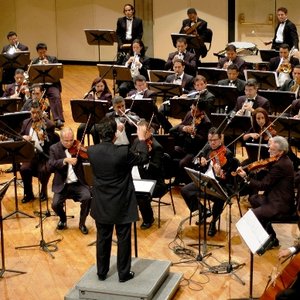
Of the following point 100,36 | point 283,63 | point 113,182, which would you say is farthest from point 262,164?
point 100,36

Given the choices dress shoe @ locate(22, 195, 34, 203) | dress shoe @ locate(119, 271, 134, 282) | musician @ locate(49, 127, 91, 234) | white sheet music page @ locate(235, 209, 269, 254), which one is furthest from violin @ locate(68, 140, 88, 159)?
white sheet music page @ locate(235, 209, 269, 254)

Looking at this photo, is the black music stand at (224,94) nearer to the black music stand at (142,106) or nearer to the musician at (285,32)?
the black music stand at (142,106)

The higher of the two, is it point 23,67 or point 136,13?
point 136,13

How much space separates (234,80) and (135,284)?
4916 mm

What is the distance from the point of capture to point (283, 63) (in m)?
11.2

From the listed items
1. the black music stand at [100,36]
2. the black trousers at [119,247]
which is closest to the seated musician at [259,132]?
the black trousers at [119,247]

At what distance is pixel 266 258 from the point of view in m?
7.32

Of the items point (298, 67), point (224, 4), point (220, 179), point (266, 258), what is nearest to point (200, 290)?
point (266, 258)

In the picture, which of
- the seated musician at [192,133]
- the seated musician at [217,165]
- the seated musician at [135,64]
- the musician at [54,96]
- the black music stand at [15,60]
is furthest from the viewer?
the black music stand at [15,60]

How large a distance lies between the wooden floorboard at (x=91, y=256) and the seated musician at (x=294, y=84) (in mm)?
2188

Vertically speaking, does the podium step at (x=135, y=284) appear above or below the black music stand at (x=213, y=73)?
below

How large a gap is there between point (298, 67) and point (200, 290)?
14.8 ft

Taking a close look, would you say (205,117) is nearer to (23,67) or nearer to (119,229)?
(119,229)

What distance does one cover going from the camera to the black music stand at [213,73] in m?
10.9
